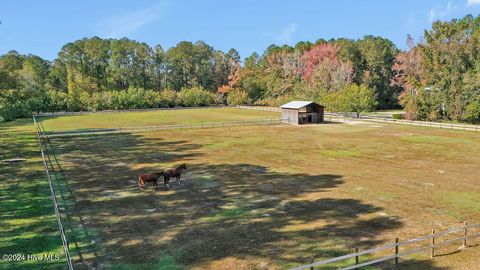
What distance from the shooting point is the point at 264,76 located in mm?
118312

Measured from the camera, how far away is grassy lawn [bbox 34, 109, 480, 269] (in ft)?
43.8

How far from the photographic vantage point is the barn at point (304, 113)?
195 ft

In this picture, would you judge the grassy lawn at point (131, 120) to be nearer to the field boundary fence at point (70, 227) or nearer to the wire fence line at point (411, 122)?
the wire fence line at point (411, 122)

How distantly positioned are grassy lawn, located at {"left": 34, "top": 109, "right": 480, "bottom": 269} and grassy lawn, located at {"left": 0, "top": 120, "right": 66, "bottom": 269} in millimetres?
1488

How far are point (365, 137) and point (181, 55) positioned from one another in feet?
328

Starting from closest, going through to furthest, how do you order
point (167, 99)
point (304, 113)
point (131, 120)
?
point (304, 113), point (131, 120), point (167, 99)

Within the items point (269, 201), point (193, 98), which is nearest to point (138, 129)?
point (269, 201)

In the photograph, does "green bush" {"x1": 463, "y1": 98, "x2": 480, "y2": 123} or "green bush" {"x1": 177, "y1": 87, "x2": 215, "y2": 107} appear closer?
"green bush" {"x1": 463, "y1": 98, "x2": 480, "y2": 123}

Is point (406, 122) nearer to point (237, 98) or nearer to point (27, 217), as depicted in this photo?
point (27, 217)

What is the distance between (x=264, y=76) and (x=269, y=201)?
333 ft

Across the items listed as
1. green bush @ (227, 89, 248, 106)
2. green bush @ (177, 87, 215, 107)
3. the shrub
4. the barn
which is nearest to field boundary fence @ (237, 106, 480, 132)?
the barn

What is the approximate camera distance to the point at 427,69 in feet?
211

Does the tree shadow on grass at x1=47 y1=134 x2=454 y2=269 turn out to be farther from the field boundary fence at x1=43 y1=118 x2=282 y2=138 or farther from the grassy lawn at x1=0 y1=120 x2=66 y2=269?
the field boundary fence at x1=43 y1=118 x2=282 y2=138

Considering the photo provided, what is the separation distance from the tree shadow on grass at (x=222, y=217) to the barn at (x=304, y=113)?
33.1 metres
